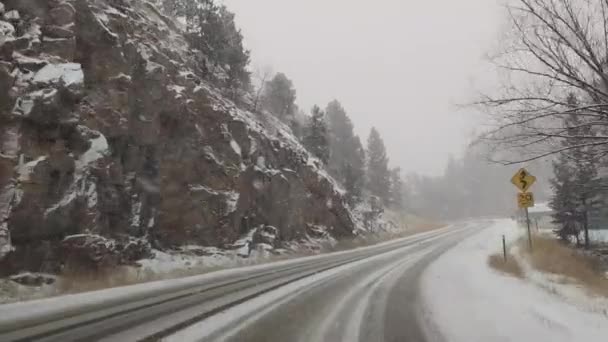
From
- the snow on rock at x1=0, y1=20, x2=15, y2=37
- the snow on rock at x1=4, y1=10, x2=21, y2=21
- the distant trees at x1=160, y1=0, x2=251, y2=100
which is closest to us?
the snow on rock at x1=0, y1=20, x2=15, y2=37

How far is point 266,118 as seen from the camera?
3881 cm

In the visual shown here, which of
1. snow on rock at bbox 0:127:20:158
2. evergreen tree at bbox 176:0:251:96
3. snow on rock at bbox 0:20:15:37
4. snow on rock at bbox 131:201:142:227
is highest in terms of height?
evergreen tree at bbox 176:0:251:96

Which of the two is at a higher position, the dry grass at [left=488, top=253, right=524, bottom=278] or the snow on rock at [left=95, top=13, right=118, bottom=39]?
the snow on rock at [left=95, top=13, right=118, bottom=39]

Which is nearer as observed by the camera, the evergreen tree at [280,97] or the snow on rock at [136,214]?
the snow on rock at [136,214]

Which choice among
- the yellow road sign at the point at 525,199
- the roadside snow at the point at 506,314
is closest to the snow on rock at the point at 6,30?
the roadside snow at the point at 506,314

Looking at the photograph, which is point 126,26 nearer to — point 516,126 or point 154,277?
point 154,277

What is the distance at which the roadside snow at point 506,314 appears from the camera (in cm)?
607

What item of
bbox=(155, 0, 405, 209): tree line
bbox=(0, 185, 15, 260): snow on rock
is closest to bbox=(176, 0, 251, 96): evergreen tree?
bbox=(155, 0, 405, 209): tree line

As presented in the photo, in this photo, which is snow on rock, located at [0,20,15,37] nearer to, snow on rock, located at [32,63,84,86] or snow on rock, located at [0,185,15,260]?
snow on rock, located at [32,63,84,86]

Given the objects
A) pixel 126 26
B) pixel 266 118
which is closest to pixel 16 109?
pixel 126 26

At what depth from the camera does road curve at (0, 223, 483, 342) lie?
5.97 meters

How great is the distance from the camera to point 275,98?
54.3m

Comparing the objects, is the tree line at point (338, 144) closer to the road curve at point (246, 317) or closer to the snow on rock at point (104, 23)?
the snow on rock at point (104, 23)

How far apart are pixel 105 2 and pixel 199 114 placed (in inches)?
286
